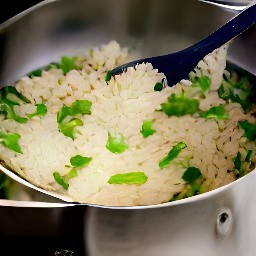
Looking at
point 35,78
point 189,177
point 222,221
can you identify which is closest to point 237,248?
point 222,221

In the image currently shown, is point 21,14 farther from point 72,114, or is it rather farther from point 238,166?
point 238,166

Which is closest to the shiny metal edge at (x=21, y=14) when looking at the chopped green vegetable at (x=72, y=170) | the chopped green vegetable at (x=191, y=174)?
the chopped green vegetable at (x=72, y=170)

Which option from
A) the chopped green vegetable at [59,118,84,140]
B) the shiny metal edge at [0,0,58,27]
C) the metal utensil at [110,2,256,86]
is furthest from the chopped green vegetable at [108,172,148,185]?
the shiny metal edge at [0,0,58,27]

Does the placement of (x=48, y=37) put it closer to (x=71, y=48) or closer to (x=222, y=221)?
(x=71, y=48)

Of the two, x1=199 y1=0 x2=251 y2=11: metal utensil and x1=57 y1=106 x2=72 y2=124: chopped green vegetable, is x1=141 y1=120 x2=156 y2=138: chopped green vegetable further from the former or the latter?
x1=199 y1=0 x2=251 y2=11: metal utensil

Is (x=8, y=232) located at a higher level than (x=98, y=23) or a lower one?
lower

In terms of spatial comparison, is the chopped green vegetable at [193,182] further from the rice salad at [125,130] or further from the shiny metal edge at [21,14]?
the shiny metal edge at [21,14]
